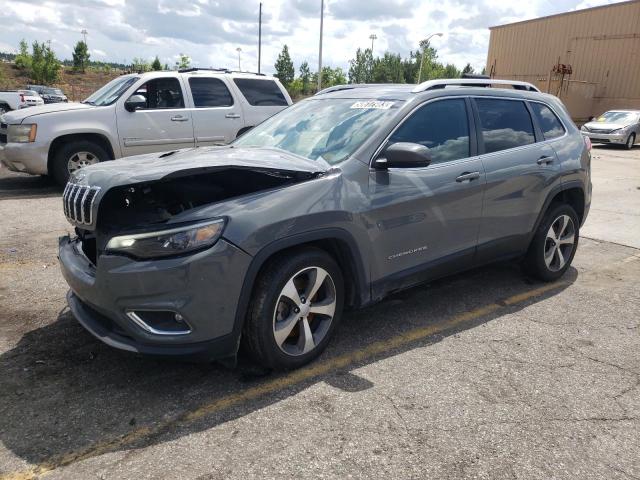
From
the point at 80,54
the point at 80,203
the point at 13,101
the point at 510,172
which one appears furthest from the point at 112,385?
the point at 80,54

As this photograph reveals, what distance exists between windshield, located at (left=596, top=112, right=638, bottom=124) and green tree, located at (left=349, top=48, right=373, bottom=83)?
52912 mm

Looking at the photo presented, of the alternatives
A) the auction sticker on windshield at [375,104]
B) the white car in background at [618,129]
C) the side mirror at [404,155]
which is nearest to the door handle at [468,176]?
the side mirror at [404,155]

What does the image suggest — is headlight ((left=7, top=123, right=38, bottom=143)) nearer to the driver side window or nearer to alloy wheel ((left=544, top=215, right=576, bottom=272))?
the driver side window

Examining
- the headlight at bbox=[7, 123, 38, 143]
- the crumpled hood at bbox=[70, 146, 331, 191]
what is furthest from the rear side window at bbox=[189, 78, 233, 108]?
the crumpled hood at bbox=[70, 146, 331, 191]

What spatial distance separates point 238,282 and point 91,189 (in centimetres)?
99

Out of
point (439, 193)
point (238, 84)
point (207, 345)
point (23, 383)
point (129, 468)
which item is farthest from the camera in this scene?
point (238, 84)

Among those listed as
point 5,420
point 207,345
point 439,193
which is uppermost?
point 439,193

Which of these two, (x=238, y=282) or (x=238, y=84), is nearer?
(x=238, y=282)

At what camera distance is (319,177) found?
10.9ft

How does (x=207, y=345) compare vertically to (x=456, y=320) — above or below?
above

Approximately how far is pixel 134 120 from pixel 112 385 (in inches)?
260

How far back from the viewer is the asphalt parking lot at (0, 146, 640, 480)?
2.53 meters

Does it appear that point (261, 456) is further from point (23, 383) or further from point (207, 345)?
point (23, 383)

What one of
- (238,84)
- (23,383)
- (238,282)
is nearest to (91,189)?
(238,282)
